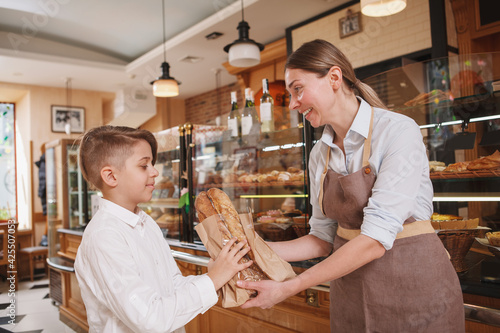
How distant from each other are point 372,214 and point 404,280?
267 mm

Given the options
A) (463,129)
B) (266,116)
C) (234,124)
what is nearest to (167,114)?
(234,124)

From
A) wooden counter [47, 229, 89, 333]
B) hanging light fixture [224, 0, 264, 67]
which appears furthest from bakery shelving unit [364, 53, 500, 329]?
wooden counter [47, 229, 89, 333]

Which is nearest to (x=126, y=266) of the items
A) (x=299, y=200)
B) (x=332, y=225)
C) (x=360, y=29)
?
(x=332, y=225)

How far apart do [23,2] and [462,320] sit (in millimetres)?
6456

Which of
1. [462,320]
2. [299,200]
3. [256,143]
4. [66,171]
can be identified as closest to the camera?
[462,320]

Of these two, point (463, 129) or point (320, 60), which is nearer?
point (320, 60)

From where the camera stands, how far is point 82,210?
17.6ft

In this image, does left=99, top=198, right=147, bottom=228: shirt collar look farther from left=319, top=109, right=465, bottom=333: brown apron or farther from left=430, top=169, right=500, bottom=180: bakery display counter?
left=430, top=169, right=500, bottom=180: bakery display counter

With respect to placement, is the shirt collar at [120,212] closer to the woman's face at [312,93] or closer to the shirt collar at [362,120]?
the woman's face at [312,93]

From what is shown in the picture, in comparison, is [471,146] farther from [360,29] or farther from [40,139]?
[40,139]

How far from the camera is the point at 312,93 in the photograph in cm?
129

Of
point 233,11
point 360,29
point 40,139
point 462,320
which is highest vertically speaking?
point 233,11

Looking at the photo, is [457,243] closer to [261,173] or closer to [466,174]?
[466,174]

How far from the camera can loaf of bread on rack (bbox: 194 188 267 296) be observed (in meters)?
1.28
